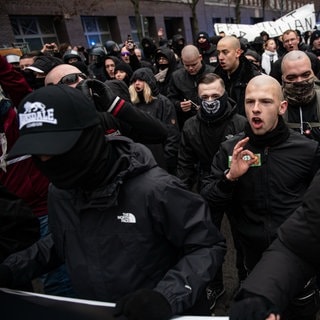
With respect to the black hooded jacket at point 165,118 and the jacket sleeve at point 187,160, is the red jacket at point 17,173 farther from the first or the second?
the black hooded jacket at point 165,118

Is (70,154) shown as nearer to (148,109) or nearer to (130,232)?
(130,232)

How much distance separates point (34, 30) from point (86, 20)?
12.3ft

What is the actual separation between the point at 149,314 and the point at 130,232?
Answer: 1.19 feet

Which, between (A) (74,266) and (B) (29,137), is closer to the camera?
(B) (29,137)

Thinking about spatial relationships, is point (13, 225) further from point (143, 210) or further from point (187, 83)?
point (187, 83)

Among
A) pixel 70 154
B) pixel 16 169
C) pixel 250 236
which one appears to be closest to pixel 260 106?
pixel 250 236

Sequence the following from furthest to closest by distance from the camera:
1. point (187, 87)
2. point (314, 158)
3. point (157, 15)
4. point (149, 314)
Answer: point (157, 15)
point (187, 87)
point (314, 158)
point (149, 314)

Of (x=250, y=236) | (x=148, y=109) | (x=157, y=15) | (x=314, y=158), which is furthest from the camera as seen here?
(x=157, y=15)

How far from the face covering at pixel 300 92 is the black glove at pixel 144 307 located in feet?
6.67

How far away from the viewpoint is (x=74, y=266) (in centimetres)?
157

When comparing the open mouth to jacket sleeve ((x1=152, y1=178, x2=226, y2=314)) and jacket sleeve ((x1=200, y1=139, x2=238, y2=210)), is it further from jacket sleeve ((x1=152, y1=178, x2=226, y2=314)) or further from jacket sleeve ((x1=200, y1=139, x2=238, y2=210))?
jacket sleeve ((x1=152, y1=178, x2=226, y2=314))

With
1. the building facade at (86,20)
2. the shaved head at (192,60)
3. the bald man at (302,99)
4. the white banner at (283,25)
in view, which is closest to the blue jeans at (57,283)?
the bald man at (302,99)

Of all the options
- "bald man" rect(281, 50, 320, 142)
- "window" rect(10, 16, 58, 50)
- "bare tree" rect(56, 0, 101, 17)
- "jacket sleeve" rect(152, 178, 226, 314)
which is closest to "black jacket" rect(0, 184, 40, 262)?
"jacket sleeve" rect(152, 178, 226, 314)

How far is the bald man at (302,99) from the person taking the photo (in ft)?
8.84
